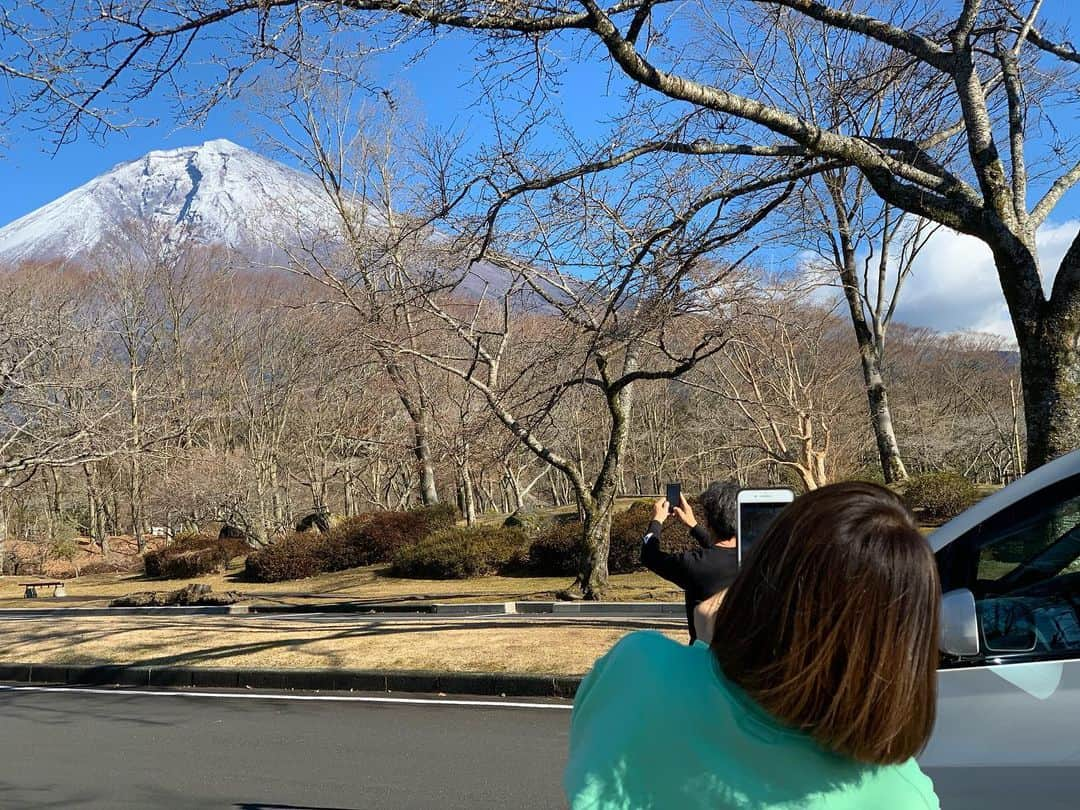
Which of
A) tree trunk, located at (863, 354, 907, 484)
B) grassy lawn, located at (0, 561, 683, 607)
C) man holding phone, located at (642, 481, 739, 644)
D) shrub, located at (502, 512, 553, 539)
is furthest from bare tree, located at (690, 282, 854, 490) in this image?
man holding phone, located at (642, 481, 739, 644)

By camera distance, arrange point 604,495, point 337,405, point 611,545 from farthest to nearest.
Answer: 1. point 337,405
2. point 611,545
3. point 604,495

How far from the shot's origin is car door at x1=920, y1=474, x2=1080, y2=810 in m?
2.77

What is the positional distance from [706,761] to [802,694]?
0.17m

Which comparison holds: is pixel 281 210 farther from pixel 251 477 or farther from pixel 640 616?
pixel 640 616

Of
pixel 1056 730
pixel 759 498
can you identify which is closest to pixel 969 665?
pixel 1056 730

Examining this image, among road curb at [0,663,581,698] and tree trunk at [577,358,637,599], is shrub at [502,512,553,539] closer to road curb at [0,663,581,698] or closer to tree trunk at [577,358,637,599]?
tree trunk at [577,358,637,599]

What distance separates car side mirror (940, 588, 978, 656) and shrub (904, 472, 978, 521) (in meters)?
22.6

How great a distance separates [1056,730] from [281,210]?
31.5 meters

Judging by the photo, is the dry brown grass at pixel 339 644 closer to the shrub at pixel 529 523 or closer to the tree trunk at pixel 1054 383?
the tree trunk at pixel 1054 383

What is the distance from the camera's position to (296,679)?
32.8 ft

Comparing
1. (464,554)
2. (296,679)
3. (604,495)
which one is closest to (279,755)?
(296,679)

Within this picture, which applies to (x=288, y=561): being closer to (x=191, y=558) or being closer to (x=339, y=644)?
(x=191, y=558)

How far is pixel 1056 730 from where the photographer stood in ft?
9.09

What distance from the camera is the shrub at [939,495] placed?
78.5 feet
